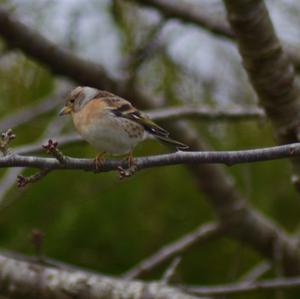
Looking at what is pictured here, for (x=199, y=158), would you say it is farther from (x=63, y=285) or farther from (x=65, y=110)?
(x=63, y=285)

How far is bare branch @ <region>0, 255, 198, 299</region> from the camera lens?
→ 3162mm

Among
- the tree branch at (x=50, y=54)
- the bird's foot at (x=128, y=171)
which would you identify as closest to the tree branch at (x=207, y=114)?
the tree branch at (x=50, y=54)

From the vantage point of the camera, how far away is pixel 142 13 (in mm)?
4617

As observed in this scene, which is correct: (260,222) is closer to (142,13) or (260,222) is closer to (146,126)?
(142,13)

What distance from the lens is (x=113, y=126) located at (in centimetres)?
284

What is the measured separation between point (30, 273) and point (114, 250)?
2.60 ft

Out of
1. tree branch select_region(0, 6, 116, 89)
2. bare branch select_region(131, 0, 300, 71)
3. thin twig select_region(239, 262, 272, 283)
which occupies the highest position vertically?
bare branch select_region(131, 0, 300, 71)

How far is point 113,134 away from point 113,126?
5 cm

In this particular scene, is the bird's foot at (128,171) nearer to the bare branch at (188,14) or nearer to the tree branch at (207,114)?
the tree branch at (207,114)

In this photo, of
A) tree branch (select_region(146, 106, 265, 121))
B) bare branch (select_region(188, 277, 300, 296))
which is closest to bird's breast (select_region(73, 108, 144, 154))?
tree branch (select_region(146, 106, 265, 121))

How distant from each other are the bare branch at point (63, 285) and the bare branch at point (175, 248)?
0.53 meters

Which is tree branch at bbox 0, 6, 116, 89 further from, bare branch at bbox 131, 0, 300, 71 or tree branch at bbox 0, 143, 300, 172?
tree branch at bbox 0, 143, 300, 172

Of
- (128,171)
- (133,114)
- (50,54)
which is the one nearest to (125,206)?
(50,54)

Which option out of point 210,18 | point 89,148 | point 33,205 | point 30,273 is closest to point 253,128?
point 210,18
